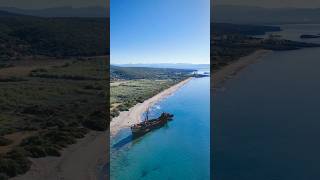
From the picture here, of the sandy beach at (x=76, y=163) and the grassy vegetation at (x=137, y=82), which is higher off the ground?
the grassy vegetation at (x=137, y=82)

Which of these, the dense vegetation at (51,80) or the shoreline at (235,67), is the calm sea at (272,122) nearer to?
the shoreline at (235,67)

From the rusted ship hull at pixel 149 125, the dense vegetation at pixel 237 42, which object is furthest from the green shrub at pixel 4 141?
the dense vegetation at pixel 237 42

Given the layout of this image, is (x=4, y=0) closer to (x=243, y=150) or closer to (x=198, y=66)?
(x=198, y=66)

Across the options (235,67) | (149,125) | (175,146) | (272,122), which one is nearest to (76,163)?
(149,125)

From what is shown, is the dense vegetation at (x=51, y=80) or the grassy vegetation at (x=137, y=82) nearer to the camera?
the dense vegetation at (x=51, y=80)

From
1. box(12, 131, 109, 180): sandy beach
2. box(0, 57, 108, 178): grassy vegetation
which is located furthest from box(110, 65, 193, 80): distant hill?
box(12, 131, 109, 180): sandy beach

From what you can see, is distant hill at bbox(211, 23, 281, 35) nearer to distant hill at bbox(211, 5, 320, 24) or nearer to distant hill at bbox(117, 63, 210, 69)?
distant hill at bbox(211, 5, 320, 24)

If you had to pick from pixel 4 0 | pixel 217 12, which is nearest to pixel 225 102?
pixel 217 12
